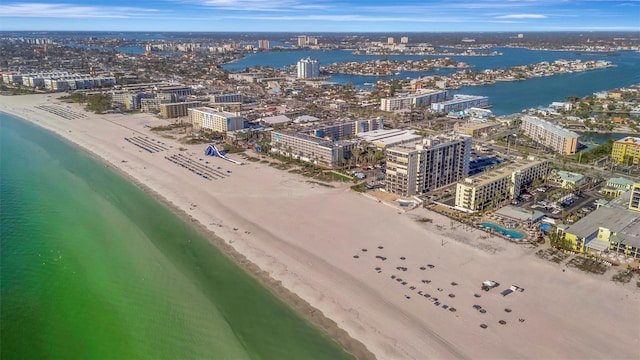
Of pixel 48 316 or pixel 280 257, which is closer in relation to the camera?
pixel 48 316

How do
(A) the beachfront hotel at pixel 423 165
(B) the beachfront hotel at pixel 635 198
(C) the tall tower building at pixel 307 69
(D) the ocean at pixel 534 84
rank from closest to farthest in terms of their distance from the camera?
1. (B) the beachfront hotel at pixel 635 198
2. (A) the beachfront hotel at pixel 423 165
3. (D) the ocean at pixel 534 84
4. (C) the tall tower building at pixel 307 69

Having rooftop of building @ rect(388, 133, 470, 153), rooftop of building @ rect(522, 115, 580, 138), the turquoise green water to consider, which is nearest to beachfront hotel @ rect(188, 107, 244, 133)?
the turquoise green water

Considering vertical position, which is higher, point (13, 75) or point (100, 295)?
point (13, 75)

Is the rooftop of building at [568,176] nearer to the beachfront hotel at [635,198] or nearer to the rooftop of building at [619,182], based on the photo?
the rooftop of building at [619,182]

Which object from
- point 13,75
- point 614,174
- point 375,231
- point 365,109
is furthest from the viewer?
point 13,75

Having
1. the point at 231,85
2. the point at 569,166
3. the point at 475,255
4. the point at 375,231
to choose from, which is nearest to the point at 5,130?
the point at 231,85

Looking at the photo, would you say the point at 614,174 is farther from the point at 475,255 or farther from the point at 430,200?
the point at 475,255

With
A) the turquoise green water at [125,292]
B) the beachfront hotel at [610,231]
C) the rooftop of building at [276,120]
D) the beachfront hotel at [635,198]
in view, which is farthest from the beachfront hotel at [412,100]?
the turquoise green water at [125,292]
